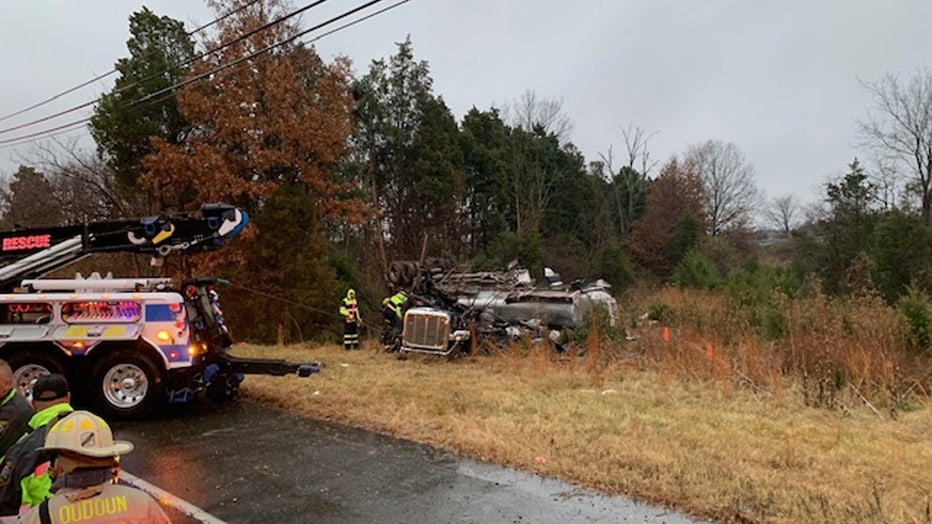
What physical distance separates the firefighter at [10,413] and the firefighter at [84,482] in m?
1.37

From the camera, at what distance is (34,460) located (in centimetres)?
309

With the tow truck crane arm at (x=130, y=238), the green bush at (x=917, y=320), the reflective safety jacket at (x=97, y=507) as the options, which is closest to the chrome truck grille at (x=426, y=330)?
the tow truck crane arm at (x=130, y=238)

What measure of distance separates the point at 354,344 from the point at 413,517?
11240 millimetres

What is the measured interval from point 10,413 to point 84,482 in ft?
5.39

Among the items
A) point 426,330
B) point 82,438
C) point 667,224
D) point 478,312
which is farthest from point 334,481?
point 667,224

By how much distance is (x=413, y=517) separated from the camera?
16.7ft

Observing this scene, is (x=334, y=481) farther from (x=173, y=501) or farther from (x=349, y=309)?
(x=349, y=309)

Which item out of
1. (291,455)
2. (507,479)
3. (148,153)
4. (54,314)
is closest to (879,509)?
(507,479)

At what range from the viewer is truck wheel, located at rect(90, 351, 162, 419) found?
8.25 meters

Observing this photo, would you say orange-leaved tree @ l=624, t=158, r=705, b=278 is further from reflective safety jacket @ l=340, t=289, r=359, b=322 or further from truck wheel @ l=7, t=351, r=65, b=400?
truck wheel @ l=7, t=351, r=65, b=400

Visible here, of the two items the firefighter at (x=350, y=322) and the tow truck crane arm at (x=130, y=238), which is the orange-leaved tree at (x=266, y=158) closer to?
the firefighter at (x=350, y=322)

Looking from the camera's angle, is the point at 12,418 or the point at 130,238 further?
the point at 130,238

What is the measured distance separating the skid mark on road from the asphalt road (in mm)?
28

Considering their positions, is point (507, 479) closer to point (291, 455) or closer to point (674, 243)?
point (291, 455)
